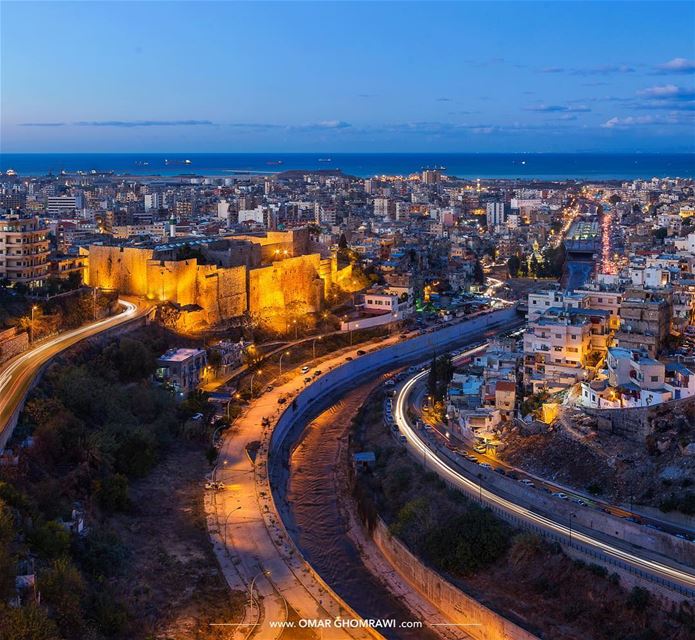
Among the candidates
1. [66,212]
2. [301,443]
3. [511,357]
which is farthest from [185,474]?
[66,212]

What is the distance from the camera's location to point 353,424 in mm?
16109

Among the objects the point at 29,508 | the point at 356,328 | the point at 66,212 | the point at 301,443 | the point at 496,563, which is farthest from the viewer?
the point at 66,212

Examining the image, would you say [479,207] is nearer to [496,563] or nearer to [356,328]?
[356,328]

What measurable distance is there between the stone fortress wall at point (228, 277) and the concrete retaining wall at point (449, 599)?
894 centimetres

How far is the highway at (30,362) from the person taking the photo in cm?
1111

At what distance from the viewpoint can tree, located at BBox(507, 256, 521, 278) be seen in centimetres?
3222

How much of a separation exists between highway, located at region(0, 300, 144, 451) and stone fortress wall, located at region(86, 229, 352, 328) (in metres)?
1.06

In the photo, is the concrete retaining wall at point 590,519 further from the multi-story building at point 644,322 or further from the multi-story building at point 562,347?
the multi-story building at point 644,322

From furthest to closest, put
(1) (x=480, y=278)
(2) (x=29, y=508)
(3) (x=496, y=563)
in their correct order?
1. (1) (x=480, y=278)
2. (3) (x=496, y=563)
3. (2) (x=29, y=508)

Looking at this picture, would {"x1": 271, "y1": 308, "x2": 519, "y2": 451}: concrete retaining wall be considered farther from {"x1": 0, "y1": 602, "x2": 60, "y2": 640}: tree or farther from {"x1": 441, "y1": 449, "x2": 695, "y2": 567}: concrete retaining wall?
{"x1": 0, "y1": 602, "x2": 60, "y2": 640}: tree

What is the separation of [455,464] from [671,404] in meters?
3.24

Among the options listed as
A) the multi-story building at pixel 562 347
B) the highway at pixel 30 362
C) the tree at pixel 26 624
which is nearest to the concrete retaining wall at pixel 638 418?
the multi-story building at pixel 562 347

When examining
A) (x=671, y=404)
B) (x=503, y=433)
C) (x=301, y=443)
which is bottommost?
(x=301, y=443)

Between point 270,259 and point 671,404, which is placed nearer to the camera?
point 671,404
